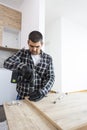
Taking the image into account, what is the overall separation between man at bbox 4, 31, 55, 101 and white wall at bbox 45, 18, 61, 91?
10.4 feet

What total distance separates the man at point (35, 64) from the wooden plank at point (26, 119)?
0.25 meters

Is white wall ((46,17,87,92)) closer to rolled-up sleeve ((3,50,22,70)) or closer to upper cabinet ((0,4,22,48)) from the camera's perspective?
upper cabinet ((0,4,22,48))

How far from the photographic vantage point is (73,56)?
4719 mm

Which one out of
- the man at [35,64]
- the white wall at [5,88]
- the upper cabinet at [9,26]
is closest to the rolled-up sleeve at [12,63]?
the man at [35,64]

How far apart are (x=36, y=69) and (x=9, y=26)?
8.54 feet

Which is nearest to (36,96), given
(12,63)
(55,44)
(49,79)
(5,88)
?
(49,79)

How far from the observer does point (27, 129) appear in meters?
0.54

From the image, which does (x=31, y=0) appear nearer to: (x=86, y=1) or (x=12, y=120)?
(x=86, y=1)

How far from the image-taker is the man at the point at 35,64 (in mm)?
1072

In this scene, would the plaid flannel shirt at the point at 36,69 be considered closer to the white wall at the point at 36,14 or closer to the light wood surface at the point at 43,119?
the light wood surface at the point at 43,119

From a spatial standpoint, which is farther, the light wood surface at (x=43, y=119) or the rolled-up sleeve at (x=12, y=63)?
the rolled-up sleeve at (x=12, y=63)

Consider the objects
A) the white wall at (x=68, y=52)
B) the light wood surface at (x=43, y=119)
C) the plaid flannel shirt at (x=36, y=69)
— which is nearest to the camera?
the light wood surface at (x=43, y=119)

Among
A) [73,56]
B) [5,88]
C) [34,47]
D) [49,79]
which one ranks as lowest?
[5,88]

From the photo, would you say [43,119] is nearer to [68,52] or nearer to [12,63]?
[12,63]
